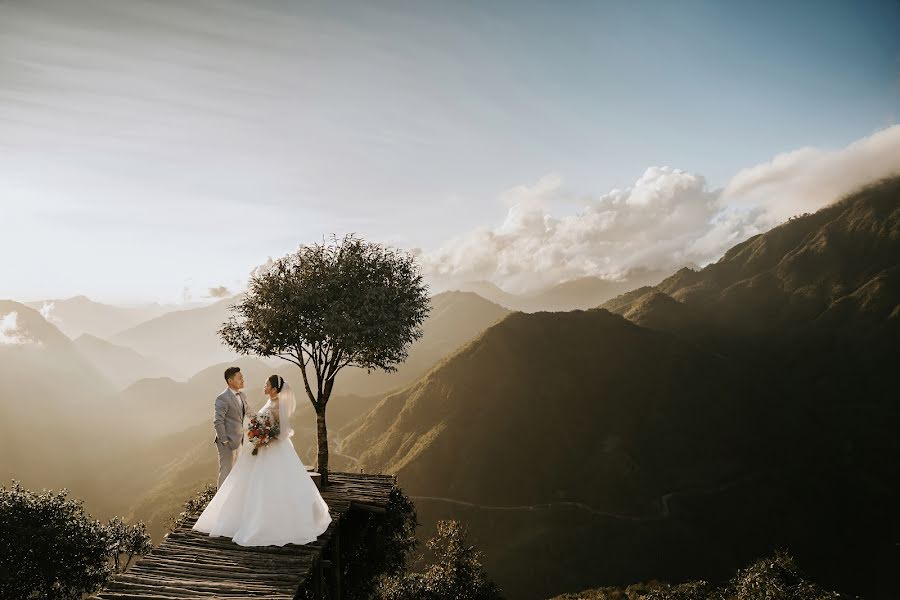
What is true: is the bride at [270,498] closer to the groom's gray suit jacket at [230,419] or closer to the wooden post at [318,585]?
the groom's gray suit jacket at [230,419]

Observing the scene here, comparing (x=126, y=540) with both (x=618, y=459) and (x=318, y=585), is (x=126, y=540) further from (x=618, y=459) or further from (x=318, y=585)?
(x=618, y=459)

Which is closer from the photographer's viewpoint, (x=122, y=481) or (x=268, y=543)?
(x=268, y=543)

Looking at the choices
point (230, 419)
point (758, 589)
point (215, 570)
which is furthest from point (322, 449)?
point (758, 589)

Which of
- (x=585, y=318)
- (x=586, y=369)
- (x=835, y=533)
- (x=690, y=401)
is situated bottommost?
(x=835, y=533)

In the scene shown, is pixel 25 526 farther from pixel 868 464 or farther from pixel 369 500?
pixel 868 464

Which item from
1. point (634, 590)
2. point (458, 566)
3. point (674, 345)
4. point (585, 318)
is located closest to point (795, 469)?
point (674, 345)

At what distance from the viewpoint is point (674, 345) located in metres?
Result: 181

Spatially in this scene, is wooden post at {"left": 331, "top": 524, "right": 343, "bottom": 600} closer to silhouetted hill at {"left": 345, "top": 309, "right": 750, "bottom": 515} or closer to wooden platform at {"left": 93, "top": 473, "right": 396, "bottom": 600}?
wooden platform at {"left": 93, "top": 473, "right": 396, "bottom": 600}

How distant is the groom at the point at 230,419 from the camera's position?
15.7 metres

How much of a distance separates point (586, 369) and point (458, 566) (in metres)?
142

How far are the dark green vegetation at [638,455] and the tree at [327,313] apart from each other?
84.3m

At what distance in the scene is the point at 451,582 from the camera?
115 ft

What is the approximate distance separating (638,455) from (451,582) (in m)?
124

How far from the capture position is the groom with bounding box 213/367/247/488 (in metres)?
15.7
